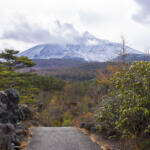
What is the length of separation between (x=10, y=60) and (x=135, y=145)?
55.2 feet

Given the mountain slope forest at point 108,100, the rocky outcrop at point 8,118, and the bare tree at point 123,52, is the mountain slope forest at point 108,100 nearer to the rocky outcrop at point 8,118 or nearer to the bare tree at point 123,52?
the bare tree at point 123,52

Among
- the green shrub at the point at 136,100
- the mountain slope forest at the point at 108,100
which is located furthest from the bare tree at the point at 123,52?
the green shrub at the point at 136,100

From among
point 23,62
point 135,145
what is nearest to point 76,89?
point 23,62

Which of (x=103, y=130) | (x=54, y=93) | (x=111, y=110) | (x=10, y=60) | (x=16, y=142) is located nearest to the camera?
(x=16, y=142)

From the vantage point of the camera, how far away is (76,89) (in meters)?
56.2

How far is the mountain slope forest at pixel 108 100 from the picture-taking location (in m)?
6.56

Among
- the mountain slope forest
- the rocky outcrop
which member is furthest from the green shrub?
the rocky outcrop

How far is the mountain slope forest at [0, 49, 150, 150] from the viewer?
21.5ft

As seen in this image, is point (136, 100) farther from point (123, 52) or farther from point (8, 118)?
point (123, 52)

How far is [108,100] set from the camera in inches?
388

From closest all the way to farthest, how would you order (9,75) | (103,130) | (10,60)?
1. (103,130)
2. (9,75)
3. (10,60)

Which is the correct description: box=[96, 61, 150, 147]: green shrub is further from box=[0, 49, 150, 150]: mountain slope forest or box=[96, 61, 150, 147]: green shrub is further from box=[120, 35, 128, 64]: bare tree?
box=[120, 35, 128, 64]: bare tree

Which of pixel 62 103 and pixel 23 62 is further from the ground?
pixel 23 62

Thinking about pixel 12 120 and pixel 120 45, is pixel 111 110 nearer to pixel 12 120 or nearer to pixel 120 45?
pixel 12 120
